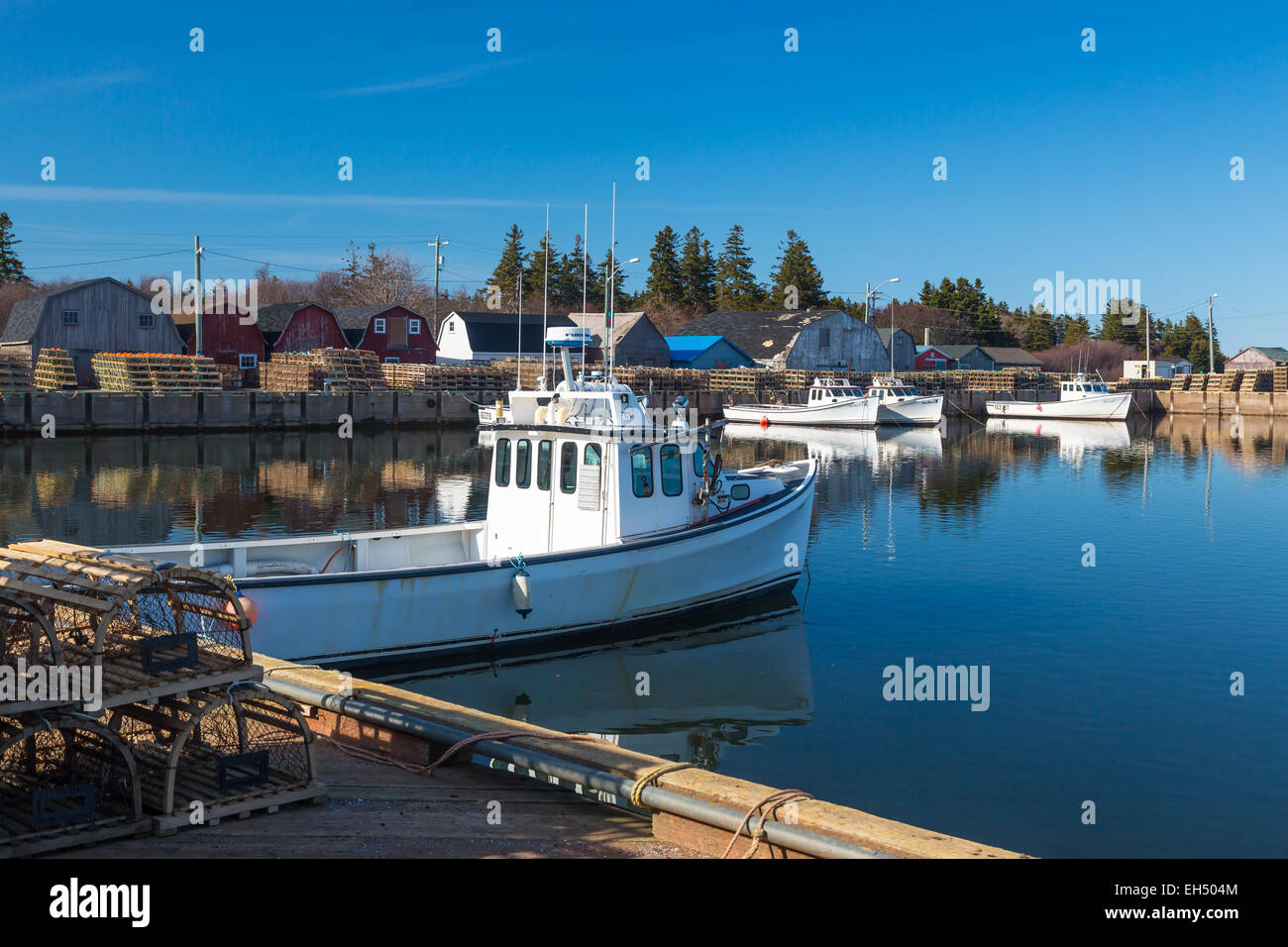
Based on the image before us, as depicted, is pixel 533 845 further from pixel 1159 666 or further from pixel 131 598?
pixel 1159 666

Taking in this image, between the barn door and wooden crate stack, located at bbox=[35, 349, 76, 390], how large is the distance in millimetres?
25008

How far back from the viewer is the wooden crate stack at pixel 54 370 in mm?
51906

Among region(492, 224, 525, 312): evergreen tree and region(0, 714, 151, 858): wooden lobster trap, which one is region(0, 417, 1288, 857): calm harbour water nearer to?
region(0, 714, 151, 858): wooden lobster trap

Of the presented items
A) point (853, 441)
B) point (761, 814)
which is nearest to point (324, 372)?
point (853, 441)

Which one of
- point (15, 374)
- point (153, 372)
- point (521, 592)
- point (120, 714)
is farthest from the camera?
point (153, 372)

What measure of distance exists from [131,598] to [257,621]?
6.91 m

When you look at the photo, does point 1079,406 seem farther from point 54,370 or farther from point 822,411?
point 54,370

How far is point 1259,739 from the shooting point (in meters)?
12.7

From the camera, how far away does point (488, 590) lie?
15195mm

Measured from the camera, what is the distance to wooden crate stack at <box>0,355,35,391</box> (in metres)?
48.4

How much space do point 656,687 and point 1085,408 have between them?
69.3 m
